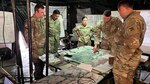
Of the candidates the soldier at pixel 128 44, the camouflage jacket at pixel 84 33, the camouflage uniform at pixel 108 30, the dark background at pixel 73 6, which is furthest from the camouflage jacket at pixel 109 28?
the soldier at pixel 128 44

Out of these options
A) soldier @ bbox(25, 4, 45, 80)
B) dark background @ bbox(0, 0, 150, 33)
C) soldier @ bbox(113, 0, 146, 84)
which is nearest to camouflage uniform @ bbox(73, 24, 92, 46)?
dark background @ bbox(0, 0, 150, 33)

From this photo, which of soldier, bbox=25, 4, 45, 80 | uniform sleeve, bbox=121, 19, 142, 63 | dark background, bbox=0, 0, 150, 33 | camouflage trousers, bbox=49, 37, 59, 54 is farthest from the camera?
camouflage trousers, bbox=49, 37, 59, 54

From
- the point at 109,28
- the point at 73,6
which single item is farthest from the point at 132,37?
the point at 73,6

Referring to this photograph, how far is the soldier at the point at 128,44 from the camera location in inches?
79.0

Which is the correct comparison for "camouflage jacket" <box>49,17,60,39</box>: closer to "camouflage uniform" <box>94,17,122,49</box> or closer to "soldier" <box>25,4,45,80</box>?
"soldier" <box>25,4,45,80</box>

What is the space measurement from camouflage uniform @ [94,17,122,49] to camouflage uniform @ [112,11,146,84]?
1324 millimetres

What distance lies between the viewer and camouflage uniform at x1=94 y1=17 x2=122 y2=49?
354 centimetres

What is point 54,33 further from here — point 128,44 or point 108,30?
point 128,44

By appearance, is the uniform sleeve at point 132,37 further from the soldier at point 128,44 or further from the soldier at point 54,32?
the soldier at point 54,32

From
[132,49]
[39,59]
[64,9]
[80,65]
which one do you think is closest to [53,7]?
[64,9]

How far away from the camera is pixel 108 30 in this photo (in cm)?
364

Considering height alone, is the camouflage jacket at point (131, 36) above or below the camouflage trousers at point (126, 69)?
above

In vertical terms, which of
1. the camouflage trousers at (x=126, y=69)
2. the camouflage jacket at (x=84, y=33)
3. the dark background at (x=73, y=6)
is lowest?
the camouflage trousers at (x=126, y=69)

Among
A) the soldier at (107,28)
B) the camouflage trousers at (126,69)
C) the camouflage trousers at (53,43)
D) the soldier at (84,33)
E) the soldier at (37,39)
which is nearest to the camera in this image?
the camouflage trousers at (126,69)
